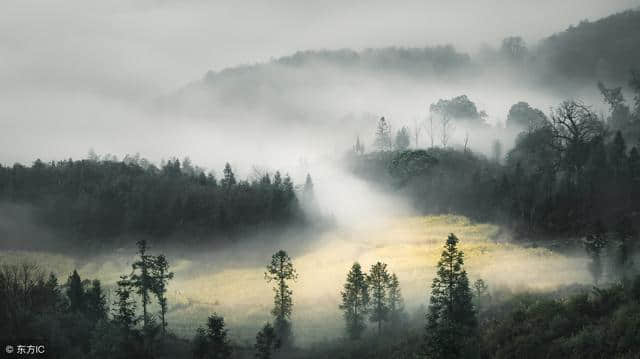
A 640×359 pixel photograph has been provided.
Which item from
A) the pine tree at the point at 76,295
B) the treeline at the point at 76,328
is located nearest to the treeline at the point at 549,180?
the treeline at the point at 76,328

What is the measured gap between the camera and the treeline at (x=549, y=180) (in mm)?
116062

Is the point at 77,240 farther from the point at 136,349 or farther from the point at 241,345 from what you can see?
the point at 136,349

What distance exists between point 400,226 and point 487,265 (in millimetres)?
54070

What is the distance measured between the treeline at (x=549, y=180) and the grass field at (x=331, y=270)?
8765 mm

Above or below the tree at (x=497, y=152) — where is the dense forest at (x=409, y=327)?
below

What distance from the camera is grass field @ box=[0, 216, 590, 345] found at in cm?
9250

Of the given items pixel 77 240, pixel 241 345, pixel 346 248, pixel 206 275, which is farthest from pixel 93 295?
pixel 77 240

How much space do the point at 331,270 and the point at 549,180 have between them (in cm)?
5829

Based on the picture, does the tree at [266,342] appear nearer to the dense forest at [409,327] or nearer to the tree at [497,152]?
the dense forest at [409,327]

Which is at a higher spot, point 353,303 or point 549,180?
point 549,180

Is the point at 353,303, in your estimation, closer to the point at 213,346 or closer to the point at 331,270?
the point at 213,346

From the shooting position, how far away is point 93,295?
91125 mm

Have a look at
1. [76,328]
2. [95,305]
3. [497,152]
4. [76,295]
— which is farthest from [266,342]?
[497,152]

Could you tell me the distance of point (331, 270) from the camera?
123m
